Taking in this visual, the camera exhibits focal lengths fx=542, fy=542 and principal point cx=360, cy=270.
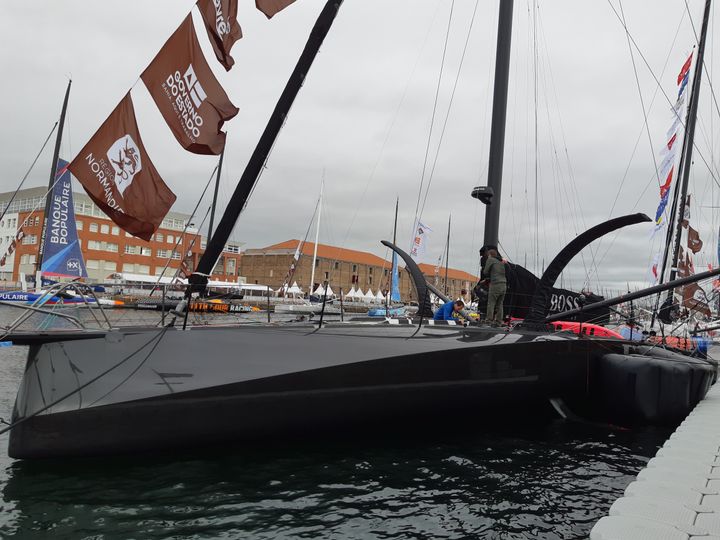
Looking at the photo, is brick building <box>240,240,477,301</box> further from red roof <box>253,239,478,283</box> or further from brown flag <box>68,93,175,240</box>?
brown flag <box>68,93,175,240</box>

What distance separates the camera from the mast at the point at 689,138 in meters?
15.1

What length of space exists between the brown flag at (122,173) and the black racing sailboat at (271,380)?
29.8 inches

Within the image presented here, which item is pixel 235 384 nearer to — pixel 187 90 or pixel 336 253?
pixel 187 90

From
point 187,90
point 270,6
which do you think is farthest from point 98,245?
point 187,90

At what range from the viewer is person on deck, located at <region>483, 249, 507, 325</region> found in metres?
7.70

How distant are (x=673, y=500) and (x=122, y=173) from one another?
4.49 metres

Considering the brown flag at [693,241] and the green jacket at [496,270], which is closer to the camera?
the green jacket at [496,270]

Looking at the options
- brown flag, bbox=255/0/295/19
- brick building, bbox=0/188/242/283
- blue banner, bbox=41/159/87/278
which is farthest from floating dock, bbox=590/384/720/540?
brick building, bbox=0/188/242/283

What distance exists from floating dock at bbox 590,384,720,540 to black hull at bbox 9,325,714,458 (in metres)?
2.02

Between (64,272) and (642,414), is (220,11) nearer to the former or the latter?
(642,414)

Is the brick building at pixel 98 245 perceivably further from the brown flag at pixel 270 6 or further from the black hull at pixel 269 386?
the black hull at pixel 269 386

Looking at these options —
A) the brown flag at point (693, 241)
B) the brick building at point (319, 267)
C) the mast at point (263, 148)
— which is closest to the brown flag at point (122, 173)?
the mast at point (263, 148)

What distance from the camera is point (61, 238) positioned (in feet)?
71.0

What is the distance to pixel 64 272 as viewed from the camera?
73.4ft
